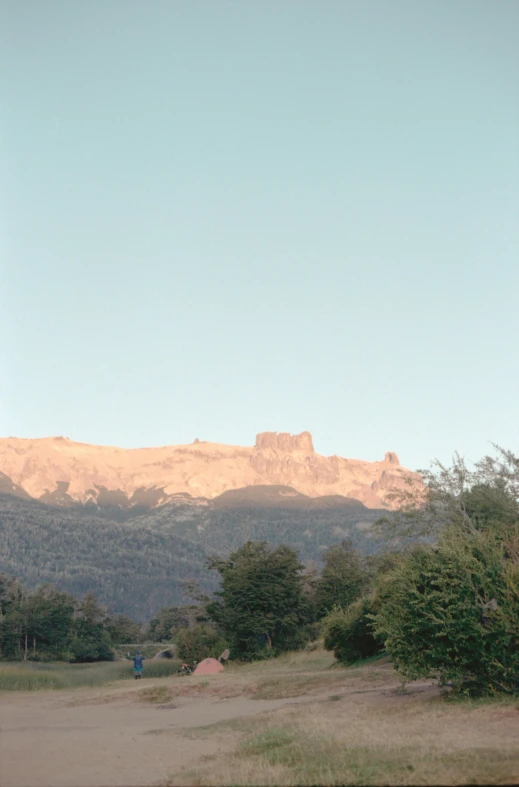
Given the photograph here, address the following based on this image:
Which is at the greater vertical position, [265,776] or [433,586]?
[433,586]

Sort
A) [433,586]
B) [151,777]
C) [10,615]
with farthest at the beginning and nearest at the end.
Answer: [10,615] → [433,586] → [151,777]

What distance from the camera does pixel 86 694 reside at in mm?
32656

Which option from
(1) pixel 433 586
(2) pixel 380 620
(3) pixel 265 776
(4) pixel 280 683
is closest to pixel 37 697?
(4) pixel 280 683

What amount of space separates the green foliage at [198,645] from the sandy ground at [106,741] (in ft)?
79.6

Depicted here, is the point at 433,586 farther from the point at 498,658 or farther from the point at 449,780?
the point at 449,780

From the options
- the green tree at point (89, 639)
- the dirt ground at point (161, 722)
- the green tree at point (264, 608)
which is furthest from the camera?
the green tree at point (89, 639)

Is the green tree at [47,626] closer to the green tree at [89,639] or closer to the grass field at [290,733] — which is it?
the green tree at [89,639]

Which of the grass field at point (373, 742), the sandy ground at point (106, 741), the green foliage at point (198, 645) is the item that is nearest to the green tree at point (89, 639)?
the green foliage at point (198, 645)

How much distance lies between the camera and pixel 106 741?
17.2 m

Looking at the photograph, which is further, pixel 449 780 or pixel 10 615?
pixel 10 615

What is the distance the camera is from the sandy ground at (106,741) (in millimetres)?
13344

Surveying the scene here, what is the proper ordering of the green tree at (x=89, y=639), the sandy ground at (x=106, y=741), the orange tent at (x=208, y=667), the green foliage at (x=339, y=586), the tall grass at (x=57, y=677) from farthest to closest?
the green tree at (x=89, y=639)
the green foliage at (x=339, y=586)
the orange tent at (x=208, y=667)
the tall grass at (x=57, y=677)
the sandy ground at (x=106, y=741)

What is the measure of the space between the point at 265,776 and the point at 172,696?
16969 mm

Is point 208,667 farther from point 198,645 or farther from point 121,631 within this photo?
point 121,631
